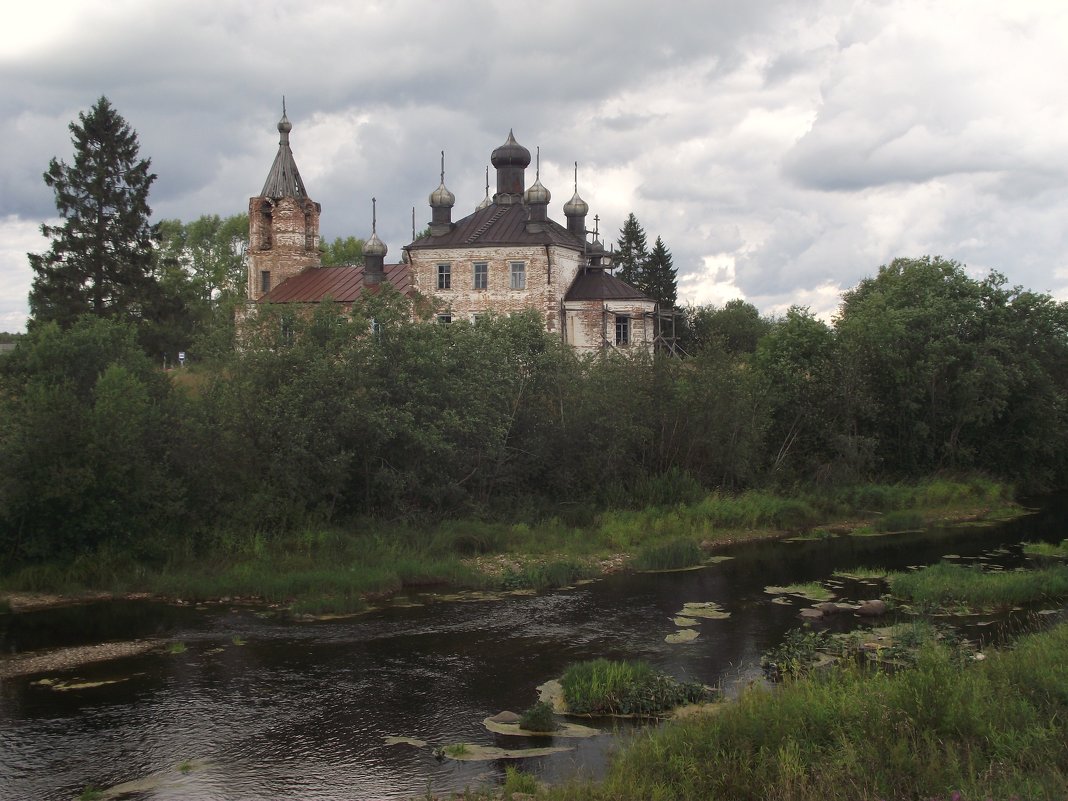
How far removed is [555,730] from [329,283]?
134ft

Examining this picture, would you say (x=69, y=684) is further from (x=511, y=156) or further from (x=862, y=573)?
(x=511, y=156)

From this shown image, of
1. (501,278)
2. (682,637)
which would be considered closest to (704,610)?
(682,637)

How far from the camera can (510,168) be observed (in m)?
50.0

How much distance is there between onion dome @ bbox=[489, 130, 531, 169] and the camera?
49.7m

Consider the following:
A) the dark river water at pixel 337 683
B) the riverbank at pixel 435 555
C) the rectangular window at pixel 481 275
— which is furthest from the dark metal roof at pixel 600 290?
the dark river water at pixel 337 683

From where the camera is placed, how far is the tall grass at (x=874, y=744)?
28.3ft

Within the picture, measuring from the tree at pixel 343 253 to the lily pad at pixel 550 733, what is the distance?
5944 centimetres

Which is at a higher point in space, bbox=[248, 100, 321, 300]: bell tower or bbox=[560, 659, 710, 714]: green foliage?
bbox=[248, 100, 321, 300]: bell tower

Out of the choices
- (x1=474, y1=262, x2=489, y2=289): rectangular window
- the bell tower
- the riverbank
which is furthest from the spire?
the riverbank

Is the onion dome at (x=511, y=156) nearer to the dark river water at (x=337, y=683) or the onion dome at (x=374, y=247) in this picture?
the onion dome at (x=374, y=247)

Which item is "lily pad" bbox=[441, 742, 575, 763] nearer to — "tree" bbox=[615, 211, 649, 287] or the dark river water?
the dark river water

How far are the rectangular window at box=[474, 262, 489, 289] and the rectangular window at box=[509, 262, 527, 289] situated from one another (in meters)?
1.30

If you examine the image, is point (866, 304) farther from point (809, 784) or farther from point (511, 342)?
point (809, 784)

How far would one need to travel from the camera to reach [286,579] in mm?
20016
